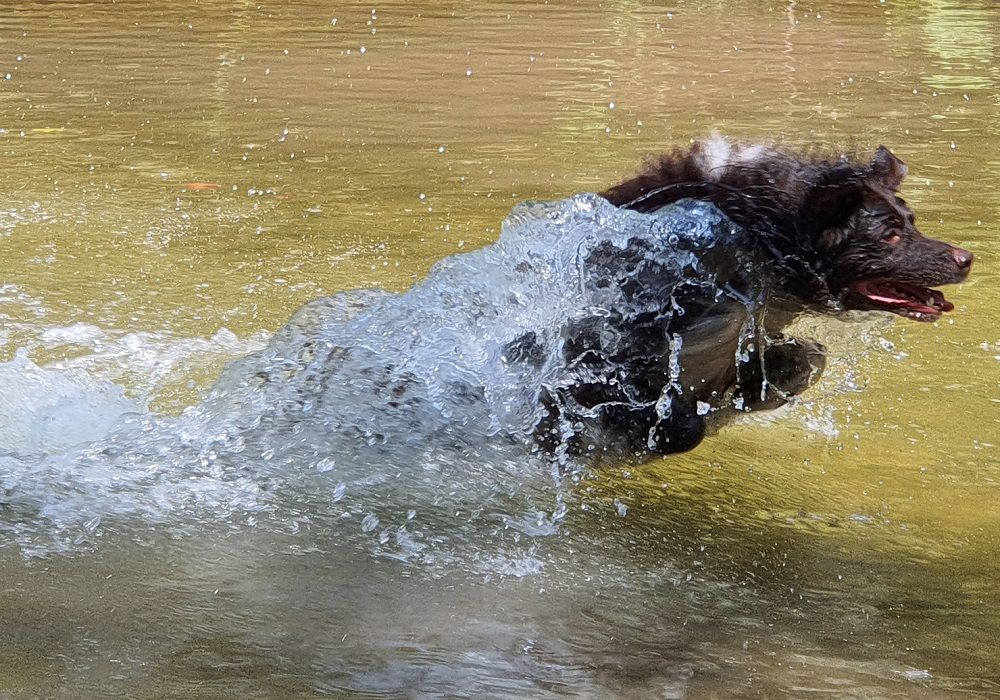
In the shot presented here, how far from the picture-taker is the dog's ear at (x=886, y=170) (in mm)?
4148

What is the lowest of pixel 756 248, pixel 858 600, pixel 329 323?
pixel 858 600

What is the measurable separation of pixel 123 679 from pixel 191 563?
0.72 meters

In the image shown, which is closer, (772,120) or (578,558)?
(578,558)

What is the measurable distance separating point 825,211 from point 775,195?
6.5 inches

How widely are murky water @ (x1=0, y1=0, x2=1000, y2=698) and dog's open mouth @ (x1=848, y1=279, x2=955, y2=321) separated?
328 mm

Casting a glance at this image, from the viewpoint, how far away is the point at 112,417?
4801 millimetres

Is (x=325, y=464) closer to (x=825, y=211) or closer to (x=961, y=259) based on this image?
(x=825, y=211)

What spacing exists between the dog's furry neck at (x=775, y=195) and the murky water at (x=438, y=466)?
0.39 m

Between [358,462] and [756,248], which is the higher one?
[756,248]

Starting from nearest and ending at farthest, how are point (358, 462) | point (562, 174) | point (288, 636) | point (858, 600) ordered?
point (288, 636)
point (858, 600)
point (358, 462)
point (562, 174)

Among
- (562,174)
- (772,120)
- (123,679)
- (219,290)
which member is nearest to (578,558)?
(123,679)

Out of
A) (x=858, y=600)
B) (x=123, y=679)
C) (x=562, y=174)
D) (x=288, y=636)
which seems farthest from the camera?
(x=562, y=174)

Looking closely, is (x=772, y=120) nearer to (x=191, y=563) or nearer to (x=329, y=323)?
(x=329, y=323)

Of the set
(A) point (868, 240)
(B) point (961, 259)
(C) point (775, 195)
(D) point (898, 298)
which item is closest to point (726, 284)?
(C) point (775, 195)
